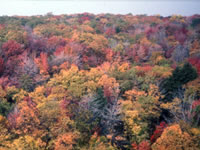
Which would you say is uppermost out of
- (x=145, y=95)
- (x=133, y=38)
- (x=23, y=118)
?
(x=133, y=38)

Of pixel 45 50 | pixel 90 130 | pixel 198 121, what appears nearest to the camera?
pixel 198 121

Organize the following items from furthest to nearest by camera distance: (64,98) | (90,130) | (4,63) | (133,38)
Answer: (133,38), (4,63), (64,98), (90,130)

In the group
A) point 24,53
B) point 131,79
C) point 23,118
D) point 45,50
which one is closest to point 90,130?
point 23,118

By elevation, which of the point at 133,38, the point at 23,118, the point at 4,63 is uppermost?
the point at 133,38

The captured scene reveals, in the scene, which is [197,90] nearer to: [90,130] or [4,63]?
[90,130]

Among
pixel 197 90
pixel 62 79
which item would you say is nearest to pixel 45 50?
pixel 62 79

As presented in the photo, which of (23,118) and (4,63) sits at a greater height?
(4,63)

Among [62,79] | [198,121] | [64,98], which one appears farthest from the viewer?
[62,79]

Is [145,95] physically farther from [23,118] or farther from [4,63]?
[4,63]

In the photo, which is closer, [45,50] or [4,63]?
[4,63]
